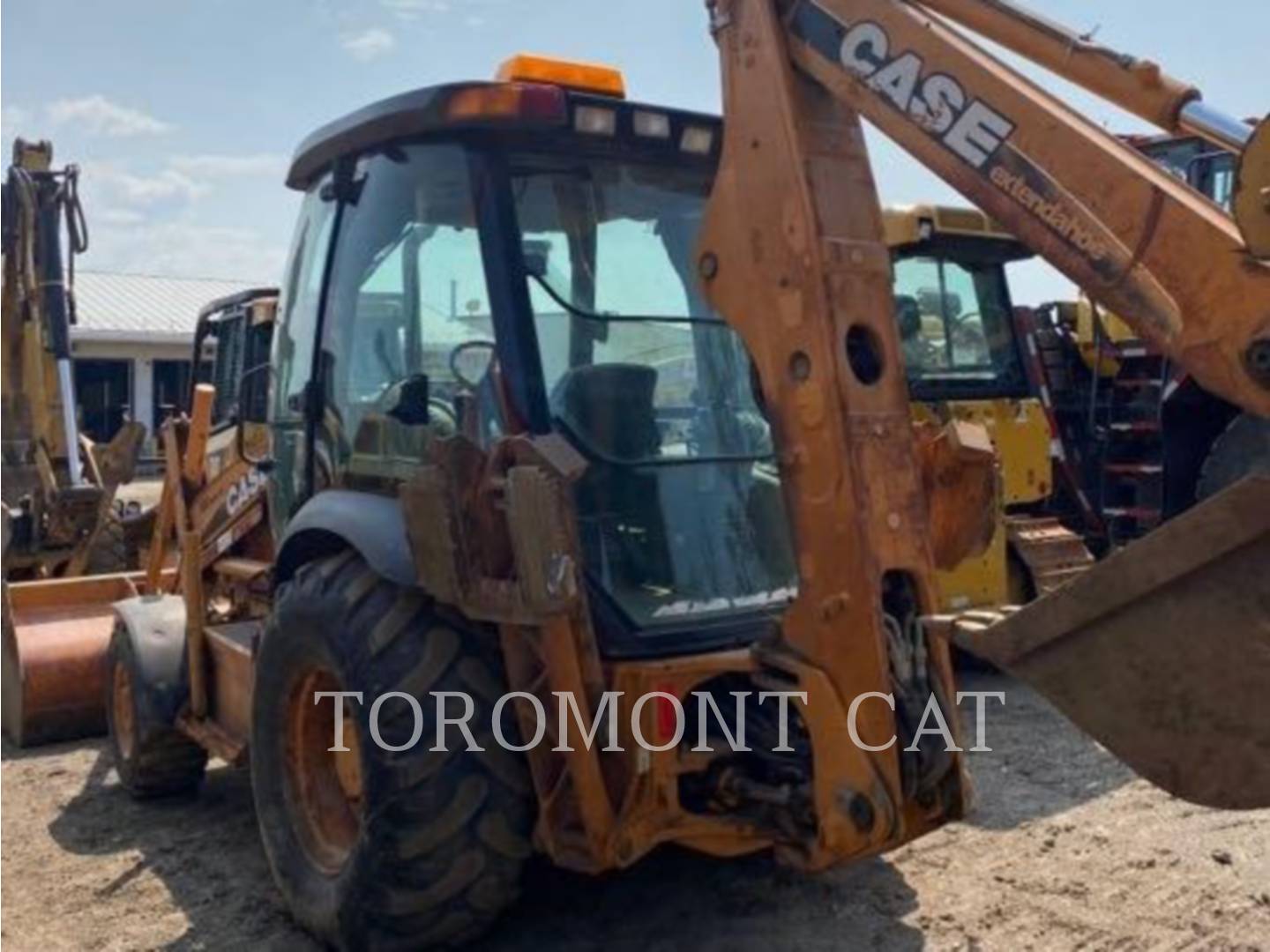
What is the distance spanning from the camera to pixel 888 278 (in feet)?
9.97

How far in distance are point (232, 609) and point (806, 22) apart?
137 inches

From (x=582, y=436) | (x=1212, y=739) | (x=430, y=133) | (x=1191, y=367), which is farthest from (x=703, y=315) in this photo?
(x=1212, y=739)

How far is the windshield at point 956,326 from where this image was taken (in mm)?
7355

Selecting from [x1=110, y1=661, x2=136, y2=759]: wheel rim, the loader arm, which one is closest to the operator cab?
the loader arm

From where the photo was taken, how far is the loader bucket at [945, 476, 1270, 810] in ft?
7.20

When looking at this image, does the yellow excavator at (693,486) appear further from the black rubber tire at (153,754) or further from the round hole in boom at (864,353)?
the black rubber tire at (153,754)

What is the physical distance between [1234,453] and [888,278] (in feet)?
16.7

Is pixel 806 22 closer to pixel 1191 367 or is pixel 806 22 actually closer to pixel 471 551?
pixel 1191 367

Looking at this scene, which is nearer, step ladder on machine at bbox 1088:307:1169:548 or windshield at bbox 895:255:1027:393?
windshield at bbox 895:255:1027:393

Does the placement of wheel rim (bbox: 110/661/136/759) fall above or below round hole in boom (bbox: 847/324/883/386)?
below

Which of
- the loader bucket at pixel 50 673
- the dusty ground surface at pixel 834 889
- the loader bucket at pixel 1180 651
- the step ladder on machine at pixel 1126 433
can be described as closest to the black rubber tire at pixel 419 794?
the dusty ground surface at pixel 834 889

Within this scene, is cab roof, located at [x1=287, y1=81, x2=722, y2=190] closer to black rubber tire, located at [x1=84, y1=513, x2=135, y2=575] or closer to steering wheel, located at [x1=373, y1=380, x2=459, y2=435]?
steering wheel, located at [x1=373, y1=380, x2=459, y2=435]

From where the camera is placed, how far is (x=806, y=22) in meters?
2.99

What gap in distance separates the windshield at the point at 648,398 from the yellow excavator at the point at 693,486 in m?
0.01
